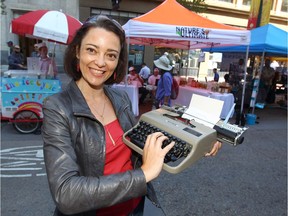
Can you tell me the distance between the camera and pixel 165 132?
3.88 feet

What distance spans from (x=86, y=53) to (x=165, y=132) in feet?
1.85

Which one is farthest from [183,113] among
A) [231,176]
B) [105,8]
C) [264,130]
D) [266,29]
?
[105,8]

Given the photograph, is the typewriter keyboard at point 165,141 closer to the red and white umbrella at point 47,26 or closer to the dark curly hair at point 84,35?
the dark curly hair at point 84,35

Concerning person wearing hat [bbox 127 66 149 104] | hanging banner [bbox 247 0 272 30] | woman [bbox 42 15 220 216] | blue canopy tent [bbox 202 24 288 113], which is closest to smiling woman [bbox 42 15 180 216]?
woman [bbox 42 15 220 216]

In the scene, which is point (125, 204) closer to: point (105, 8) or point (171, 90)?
point (171, 90)

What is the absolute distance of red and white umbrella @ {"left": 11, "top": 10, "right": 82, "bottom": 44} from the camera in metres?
5.04

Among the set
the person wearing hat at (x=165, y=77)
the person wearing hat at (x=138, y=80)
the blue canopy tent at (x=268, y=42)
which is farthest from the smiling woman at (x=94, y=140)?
the person wearing hat at (x=138, y=80)

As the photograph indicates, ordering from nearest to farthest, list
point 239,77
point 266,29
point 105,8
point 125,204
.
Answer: point 125,204 < point 266,29 < point 239,77 < point 105,8

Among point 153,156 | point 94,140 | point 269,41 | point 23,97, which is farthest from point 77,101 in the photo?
point 269,41

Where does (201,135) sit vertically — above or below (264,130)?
→ above

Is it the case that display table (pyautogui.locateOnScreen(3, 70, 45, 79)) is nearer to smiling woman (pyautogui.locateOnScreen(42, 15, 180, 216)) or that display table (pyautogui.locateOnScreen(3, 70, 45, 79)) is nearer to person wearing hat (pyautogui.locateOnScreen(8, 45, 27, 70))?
person wearing hat (pyautogui.locateOnScreen(8, 45, 27, 70))

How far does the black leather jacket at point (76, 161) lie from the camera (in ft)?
2.95

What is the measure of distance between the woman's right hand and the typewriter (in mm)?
57

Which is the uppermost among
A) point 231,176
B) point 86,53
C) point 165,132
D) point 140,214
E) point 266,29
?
point 266,29
